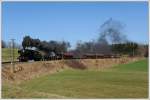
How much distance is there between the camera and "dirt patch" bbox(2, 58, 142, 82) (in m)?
9.23

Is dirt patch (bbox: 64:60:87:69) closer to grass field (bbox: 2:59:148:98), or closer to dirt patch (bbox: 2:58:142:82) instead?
dirt patch (bbox: 2:58:142:82)

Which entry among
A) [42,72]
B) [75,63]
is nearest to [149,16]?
[42,72]

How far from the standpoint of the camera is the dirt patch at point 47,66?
923 cm

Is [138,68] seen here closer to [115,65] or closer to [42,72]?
[115,65]

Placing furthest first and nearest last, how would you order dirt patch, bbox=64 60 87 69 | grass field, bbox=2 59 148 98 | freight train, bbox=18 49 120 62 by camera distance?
dirt patch, bbox=64 60 87 69
freight train, bbox=18 49 120 62
grass field, bbox=2 59 148 98

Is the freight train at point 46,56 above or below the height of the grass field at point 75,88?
above

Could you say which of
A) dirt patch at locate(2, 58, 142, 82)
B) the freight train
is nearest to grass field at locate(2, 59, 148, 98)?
dirt patch at locate(2, 58, 142, 82)

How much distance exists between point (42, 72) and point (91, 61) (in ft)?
15.4

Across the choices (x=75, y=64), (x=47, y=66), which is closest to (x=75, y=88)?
(x=47, y=66)

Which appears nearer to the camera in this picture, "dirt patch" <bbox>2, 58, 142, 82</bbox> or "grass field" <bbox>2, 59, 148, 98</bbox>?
"grass field" <bbox>2, 59, 148, 98</bbox>

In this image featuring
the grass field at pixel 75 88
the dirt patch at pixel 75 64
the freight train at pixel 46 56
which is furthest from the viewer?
the dirt patch at pixel 75 64

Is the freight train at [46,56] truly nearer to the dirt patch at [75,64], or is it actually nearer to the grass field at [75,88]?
the dirt patch at [75,64]

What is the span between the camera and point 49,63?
538 inches

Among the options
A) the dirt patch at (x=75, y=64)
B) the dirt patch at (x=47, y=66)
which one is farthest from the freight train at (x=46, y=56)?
the dirt patch at (x=75, y=64)
